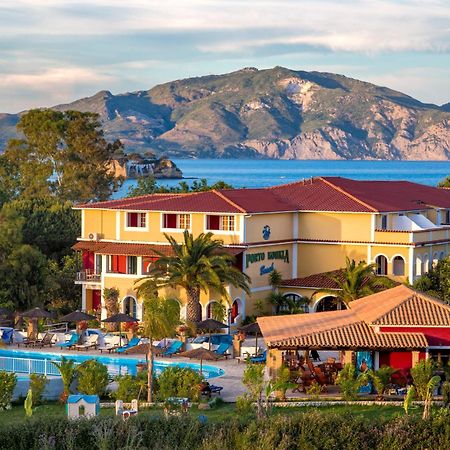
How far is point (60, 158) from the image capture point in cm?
8306

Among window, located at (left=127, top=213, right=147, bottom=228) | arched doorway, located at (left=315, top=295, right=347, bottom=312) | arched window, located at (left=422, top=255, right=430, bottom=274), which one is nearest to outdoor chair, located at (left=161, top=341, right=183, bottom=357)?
arched doorway, located at (left=315, top=295, right=347, bottom=312)

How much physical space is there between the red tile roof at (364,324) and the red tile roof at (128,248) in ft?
36.6

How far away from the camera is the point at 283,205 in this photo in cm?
5231

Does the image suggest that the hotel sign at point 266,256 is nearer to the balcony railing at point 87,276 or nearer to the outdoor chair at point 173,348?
the balcony railing at point 87,276

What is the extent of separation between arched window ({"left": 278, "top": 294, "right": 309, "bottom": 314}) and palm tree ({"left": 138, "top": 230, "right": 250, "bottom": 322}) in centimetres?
259

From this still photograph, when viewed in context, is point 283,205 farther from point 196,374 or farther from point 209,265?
point 196,374

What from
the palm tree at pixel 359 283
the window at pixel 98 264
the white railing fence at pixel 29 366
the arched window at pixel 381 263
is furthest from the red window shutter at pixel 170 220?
the white railing fence at pixel 29 366

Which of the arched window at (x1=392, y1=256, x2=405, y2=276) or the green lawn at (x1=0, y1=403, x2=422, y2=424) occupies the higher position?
the arched window at (x1=392, y1=256, x2=405, y2=276)

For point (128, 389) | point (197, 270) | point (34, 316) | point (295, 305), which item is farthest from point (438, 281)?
point (128, 389)

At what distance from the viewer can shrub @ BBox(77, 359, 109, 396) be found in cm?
3322

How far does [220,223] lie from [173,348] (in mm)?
9230

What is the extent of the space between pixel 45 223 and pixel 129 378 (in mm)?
29079

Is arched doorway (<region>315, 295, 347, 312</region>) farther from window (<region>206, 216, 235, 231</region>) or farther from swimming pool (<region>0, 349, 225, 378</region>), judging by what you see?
swimming pool (<region>0, 349, 225, 378</region>)

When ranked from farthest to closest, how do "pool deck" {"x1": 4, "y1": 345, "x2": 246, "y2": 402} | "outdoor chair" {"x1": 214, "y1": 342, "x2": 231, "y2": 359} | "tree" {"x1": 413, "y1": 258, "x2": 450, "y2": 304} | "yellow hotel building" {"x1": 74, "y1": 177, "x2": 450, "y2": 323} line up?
"yellow hotel building" {"x1": 74, "y1": 177, "x2": 450, "y2": 323} → "tree" {"x1": 413, "y1": 258, "x2": 450, "y2": 304} → "outdoor chair" {"x1": 214, "y1": 342, "x2": 231, "y2": 359} → "pool deck" {"x1": 4, "y1": 345, "x2": 246, "y2": 402}
